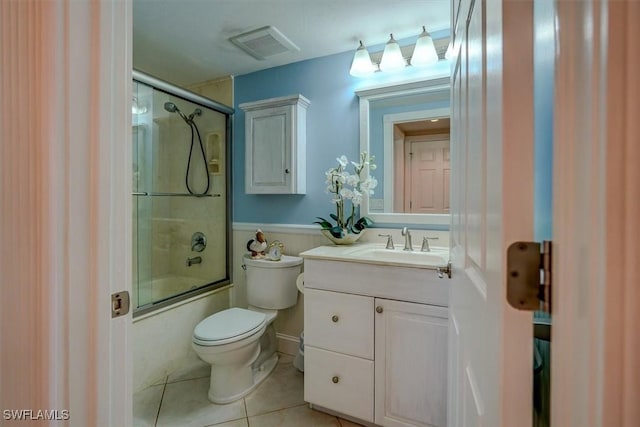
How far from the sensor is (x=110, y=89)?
61 centimetres

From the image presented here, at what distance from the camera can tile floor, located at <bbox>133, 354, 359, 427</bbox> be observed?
5.15 feet

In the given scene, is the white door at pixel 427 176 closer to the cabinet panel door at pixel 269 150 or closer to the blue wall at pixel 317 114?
the blue wall at pixel 317 114

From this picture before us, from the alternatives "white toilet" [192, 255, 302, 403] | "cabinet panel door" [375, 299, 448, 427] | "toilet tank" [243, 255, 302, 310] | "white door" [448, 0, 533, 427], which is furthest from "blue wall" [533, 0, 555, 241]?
"toilet tank" [243, 255, 302, 310]

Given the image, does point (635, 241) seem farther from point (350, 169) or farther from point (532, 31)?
point (350, 169)

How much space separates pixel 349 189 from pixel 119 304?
5.09 ft

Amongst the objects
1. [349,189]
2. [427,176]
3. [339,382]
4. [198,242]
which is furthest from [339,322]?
[198,242]

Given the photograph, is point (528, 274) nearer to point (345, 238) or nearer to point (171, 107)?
point (345, 238)

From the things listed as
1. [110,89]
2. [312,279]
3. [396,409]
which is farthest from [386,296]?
[110,89]

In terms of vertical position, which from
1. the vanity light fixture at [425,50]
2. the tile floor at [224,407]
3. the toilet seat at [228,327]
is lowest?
the tile floor at [224,407]

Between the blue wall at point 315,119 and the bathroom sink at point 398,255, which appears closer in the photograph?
the bathroom sink at point 398,255

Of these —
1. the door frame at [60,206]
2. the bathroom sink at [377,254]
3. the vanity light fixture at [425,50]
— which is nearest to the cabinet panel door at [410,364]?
the bathroom sink at [377,254]

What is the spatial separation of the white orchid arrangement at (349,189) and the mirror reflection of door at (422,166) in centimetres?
18

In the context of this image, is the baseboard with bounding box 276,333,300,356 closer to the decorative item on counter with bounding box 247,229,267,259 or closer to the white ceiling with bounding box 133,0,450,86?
the decorative item on counter with bounding box 247,229,267,259

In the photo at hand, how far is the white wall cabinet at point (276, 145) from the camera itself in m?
2.12
